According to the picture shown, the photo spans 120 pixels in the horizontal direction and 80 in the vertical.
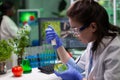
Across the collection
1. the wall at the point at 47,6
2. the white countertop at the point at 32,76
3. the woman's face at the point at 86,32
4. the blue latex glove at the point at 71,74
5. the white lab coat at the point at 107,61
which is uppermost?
the wall at the point at 47,6

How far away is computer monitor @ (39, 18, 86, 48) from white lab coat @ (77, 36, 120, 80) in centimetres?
96

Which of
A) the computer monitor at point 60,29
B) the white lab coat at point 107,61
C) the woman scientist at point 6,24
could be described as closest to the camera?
the white lab coat at point 107,61

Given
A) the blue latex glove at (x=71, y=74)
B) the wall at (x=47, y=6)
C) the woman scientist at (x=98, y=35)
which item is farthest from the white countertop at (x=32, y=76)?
the wall at (x=47, y=6)

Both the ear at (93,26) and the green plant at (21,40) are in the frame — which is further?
the green plant at (21,40)

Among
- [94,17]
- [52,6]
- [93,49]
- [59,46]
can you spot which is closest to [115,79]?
[93,49]

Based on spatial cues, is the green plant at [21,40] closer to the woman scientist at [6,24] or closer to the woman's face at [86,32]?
the woman's face at [86,32]

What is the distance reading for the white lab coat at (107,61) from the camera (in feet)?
3.88

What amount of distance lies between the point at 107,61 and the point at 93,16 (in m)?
0.25

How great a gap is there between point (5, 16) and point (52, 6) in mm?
2270

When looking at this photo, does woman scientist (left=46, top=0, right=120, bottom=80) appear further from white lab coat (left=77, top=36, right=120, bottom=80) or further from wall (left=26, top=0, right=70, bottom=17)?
wall (left=26, top=0, right=70, bottom=17)

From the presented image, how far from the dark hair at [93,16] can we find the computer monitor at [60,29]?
0.99 metres

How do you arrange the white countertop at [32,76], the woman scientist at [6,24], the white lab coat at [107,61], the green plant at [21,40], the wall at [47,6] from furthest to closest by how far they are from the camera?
the wall at [47,6] → the woman scientist at [6,24] → the green plant at [21,40] → the white countertop at [32,76] → the white lab coat at [107,61]

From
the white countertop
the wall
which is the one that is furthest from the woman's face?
the wall

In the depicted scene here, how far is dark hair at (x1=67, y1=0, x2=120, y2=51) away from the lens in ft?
3.92
